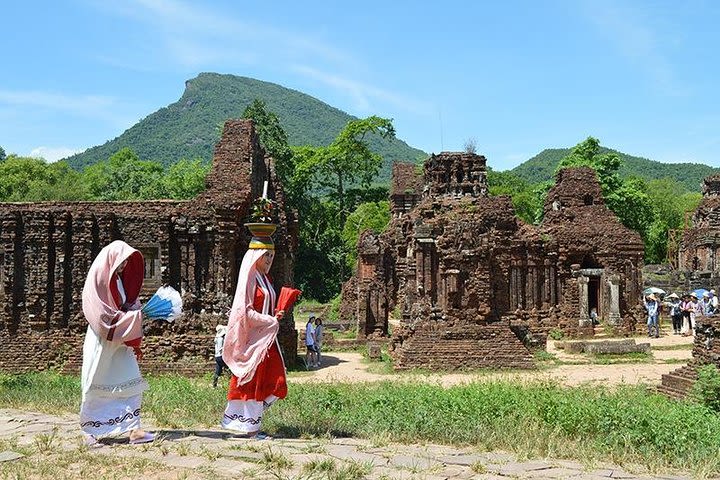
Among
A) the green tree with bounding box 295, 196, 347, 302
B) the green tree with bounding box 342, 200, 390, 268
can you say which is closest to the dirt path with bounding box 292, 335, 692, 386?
the green tree with bounding box 295, 196, 347, 302

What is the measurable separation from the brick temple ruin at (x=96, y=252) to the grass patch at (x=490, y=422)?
24.7 ft

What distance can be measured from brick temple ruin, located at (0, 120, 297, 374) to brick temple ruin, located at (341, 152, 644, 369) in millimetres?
5068

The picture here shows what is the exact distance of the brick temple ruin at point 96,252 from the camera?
18719 mm

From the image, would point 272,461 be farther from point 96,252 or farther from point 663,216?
point 663,216

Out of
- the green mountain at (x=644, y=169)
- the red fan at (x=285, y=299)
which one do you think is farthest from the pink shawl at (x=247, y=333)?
the green mountain at (x=644, y=169)

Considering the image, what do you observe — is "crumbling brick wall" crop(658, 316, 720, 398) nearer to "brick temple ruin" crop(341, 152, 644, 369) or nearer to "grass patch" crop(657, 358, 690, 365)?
"brick temple ruin" crop(341, 152, 644, 369)

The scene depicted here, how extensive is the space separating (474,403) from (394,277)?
73.8 feet

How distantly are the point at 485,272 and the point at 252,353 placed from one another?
12485mm

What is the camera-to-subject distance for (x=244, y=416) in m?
8.12

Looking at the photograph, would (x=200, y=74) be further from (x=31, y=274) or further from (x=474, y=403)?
(x=474, y=403)

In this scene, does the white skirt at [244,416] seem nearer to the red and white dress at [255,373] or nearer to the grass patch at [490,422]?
the red and white dress at [255,373]

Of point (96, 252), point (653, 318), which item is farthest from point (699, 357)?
point (653, 318)

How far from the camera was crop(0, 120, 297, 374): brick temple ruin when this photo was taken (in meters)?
18.7

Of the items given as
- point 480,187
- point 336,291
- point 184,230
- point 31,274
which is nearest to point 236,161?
point 184,230
